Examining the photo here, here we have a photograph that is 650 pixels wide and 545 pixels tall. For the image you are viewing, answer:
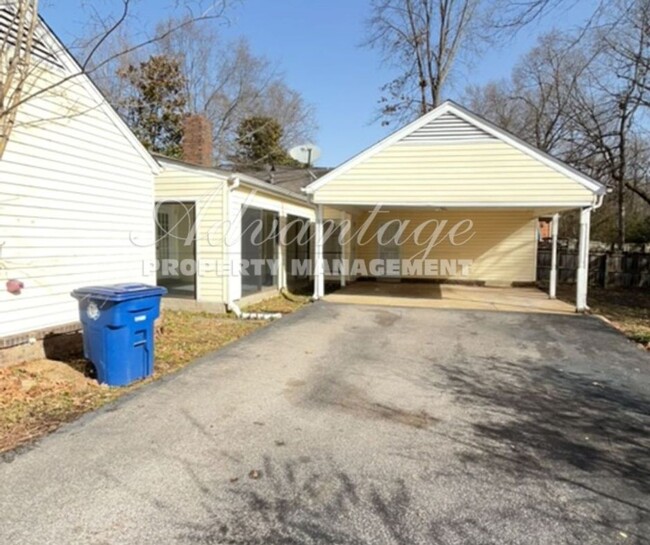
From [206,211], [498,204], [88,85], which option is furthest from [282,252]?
[88,85]

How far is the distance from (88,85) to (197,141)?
4596mm

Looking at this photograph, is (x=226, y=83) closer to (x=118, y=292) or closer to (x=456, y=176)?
(x=456, y=176)

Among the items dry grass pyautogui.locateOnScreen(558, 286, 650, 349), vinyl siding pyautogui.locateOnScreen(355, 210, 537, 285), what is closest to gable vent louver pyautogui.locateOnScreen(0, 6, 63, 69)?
dry grass pyautogui.locateOnScreen(558, 286, 650, 349)

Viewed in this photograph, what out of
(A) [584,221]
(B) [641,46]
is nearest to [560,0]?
(A) [584,221]

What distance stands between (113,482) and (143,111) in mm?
22062

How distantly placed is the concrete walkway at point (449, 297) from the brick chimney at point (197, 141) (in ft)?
15.9

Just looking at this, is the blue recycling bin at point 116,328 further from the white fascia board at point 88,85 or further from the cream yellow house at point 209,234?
the cream yellow house at point 209,234

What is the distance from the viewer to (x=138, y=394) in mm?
4449

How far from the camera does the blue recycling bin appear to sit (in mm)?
4680

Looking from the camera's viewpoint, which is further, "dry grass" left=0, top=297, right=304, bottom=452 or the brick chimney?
the brick chimney

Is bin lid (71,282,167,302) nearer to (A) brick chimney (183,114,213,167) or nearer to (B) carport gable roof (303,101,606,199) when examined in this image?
(B) carport gable roof (303,101,606,199)

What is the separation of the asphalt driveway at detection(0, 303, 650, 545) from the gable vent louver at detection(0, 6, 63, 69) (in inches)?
172

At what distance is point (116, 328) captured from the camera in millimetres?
4719

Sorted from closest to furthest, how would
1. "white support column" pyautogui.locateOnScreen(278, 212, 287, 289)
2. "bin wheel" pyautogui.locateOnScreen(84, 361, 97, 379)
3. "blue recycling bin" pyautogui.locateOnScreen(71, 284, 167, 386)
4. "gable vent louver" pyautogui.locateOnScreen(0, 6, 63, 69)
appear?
"blue recycling bin" pyautogui.locateOnScreen(71, 284, 167, 386) → "gable vent louver" pyautogui.locateOnScreen(0, 6, 63, 69) → "bin wheel" pyautogui.locateOnScreen(84, 361, 97, 379) → "white support column" pyautogui.locateOnScreen(278, 212, 287, 289)
